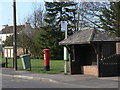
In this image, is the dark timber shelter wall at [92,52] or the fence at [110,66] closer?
the dark timber shelter wall at [92,52]

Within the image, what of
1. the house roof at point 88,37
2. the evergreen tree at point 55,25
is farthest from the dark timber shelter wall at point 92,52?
the evergreen tree at point 55,25

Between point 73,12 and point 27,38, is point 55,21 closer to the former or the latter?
point 73,12

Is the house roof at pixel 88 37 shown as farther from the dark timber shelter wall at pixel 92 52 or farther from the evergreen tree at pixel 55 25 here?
the evergreen tree at pixel 55 25

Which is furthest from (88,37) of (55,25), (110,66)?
(55,25)

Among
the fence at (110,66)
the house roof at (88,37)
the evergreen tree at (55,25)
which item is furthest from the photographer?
the evergreen tree at (55,25)

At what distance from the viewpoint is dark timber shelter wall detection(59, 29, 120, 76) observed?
1506cm

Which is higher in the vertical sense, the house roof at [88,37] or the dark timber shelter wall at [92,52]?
the house roof at [88,37]

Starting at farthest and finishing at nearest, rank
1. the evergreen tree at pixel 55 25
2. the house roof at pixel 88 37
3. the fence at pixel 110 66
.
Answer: the evergreen tree at pixel 55 25 → the fence at pixel 110 66 → the house roof at pixel 88 37

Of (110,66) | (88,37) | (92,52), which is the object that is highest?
(88,37)

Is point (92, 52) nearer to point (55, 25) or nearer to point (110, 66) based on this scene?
point (110, 66)

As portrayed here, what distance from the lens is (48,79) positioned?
14844 millimetres

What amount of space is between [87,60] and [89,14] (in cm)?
1337

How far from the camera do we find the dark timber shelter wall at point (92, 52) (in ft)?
49.4

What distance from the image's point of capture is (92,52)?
56.9 ft
